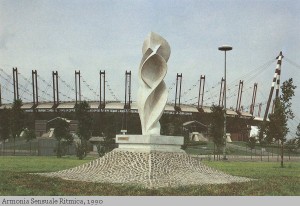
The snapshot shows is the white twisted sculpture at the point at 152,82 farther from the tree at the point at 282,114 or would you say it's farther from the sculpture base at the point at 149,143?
the tree at the point at 282,114

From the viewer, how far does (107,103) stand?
298 ft

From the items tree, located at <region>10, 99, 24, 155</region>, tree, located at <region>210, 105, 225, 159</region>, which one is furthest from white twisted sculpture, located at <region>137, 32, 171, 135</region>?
tree, located at <region>10, 99, 24, 155</region>

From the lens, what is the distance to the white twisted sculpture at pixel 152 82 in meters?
23.2

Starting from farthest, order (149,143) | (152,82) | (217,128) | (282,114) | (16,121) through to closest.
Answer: (16,121)
(217,128)
(282,114)
(152,82)
(149,143)

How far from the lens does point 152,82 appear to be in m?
23.6

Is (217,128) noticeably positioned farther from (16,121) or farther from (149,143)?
(149,143)

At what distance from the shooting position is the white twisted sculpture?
76.0 feet

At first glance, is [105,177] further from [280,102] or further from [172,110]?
[172,110]

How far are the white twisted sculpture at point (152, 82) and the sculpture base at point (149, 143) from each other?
1124 millimetres

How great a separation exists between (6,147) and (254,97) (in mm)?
62659

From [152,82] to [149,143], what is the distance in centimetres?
319

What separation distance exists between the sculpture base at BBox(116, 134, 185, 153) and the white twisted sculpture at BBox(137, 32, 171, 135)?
3.69 feet

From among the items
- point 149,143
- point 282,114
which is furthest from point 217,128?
point 149,143
